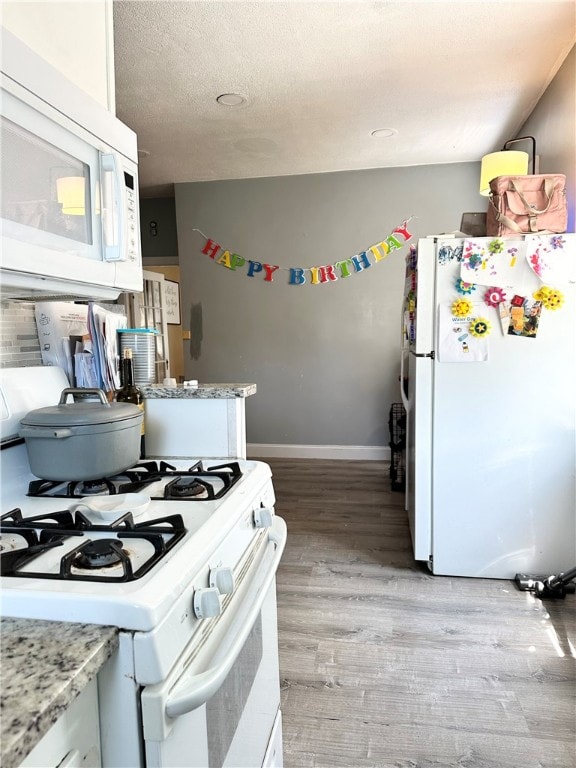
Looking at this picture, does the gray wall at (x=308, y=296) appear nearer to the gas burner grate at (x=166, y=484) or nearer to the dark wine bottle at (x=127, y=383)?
the dark wine bottle at (x=127, y=383)

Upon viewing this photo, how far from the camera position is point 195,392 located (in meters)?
1.75

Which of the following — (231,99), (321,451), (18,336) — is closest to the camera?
(18,336)

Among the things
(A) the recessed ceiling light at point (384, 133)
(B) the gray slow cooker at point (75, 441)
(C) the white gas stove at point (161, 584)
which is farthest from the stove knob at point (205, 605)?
(A) the recessed ceiling light at point (384, 133)

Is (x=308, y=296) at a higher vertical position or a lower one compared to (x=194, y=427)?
higher

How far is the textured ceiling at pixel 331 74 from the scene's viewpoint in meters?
2.37

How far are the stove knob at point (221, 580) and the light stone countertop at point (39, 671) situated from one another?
205mm

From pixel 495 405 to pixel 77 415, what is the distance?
1.93 meters

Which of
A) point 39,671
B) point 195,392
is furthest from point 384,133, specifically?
point 39,671

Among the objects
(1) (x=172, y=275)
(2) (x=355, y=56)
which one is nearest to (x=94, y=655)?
(2) (x=355, y=56)

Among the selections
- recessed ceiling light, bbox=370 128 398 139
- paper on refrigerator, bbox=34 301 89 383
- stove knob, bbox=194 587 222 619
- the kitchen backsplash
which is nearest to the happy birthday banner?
recessed ceiling light, bbox=370 128 398 139

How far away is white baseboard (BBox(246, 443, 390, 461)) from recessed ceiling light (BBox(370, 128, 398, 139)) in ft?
8.48

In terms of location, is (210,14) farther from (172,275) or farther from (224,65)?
(172,275)

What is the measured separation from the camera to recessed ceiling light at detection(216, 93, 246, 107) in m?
3.14

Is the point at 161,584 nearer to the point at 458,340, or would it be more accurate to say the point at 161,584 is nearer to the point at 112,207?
the point at 112,207
